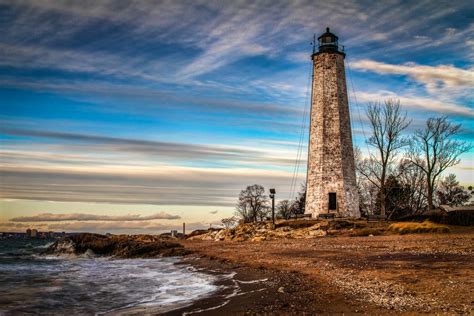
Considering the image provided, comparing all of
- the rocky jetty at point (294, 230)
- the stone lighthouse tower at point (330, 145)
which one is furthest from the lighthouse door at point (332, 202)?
the rocky jetty at point (294, 230)

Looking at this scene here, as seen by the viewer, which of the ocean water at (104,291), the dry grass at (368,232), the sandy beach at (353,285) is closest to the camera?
the sandy beach at (353,285)

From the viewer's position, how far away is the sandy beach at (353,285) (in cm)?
833

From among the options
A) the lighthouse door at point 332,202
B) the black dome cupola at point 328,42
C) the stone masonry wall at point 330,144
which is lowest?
the lighthouse door at point 332,202

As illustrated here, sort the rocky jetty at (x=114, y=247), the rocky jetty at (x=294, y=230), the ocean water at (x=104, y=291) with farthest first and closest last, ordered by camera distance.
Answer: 1. the rocky jetty at (x=294, y=230)
2. the rocky jetty at (x=114, y=247)
3. the ocean water at (x=104, y=291)

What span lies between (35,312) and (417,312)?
360 inches

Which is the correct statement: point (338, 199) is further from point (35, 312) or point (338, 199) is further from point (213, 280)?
point (35, 312)

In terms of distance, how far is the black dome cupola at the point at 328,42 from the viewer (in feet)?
131

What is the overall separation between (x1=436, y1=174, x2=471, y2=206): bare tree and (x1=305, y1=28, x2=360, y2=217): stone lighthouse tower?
23978 mm

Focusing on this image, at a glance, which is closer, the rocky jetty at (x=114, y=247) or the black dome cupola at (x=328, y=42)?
the rocky jetty at (x=114, y=247)

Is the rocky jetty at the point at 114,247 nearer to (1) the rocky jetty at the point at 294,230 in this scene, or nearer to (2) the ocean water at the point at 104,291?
(1) the rocky jetty at the point at 294,230

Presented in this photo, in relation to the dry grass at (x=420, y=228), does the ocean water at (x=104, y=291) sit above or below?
below

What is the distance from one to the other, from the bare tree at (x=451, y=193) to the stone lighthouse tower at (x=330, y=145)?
23978 mm

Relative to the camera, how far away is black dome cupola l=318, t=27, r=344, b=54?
39.9 m

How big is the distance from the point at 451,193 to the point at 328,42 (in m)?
31.9
